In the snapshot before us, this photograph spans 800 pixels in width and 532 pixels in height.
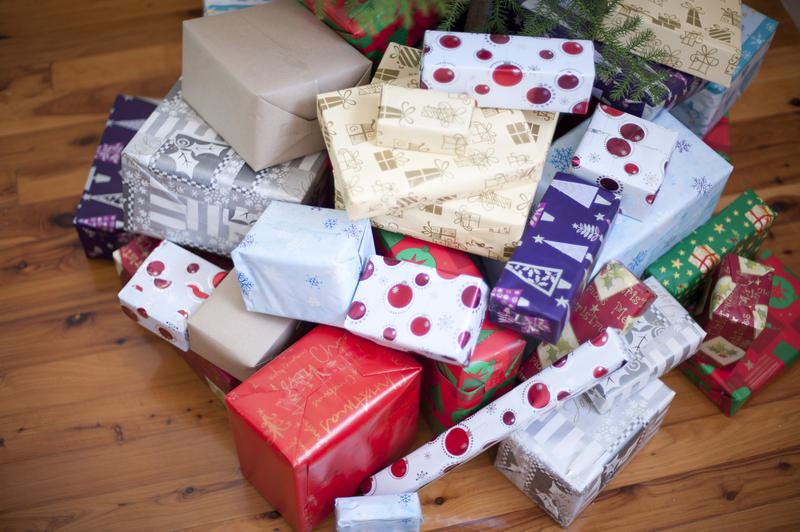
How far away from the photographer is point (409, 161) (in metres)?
1.19

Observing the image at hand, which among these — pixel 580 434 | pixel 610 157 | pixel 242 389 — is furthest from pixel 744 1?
pixel 242 389

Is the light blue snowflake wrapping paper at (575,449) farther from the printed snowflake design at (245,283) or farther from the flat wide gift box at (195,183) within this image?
the flat wide gift box at (195,183)

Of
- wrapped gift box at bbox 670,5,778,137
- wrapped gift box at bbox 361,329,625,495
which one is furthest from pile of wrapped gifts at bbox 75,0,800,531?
wrapped gift box at bbox 670,5,778,137

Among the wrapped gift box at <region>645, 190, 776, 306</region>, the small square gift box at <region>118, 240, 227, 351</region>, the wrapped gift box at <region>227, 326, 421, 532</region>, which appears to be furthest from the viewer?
the wrapped gift box at <region>645, 190, 776, 306</region>

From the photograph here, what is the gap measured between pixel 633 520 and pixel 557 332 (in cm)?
41

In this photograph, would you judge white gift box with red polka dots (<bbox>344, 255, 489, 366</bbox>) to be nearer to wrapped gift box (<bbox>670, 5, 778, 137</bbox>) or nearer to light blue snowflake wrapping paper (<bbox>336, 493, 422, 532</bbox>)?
light blue snowflake wrapping paper (<bbox>336, 493, 422, 532</bbox>)

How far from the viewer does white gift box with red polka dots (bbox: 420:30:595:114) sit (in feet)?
3.94

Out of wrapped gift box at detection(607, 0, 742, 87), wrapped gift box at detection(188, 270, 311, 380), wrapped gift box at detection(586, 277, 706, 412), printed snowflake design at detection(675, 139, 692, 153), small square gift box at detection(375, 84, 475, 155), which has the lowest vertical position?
wrapped gift box at detection(188, 270, 311, 380)

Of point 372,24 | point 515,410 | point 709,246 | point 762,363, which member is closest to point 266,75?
point 372,24

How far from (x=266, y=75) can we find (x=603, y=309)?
2.50 feet

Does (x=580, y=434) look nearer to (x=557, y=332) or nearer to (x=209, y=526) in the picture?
(x=557, y=332)

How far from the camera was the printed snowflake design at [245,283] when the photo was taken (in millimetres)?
1192

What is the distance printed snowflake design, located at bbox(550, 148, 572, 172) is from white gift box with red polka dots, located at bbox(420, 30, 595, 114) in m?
0.15

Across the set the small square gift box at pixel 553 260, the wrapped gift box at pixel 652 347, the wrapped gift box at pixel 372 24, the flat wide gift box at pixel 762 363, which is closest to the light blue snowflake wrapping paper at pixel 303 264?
the small square gift box at pixel 553 260
